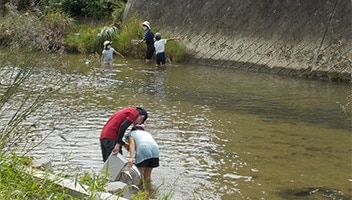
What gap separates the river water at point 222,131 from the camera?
930 cm

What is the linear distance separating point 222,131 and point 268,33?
943 cm

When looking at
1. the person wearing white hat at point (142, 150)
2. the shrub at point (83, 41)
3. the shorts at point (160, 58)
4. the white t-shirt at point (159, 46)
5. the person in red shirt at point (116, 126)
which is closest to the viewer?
the person in red shirt at point (116, 126)

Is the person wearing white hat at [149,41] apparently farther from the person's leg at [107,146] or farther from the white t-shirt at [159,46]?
the person's leg at [107,146]

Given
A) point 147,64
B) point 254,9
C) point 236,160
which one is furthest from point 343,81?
point 236,160

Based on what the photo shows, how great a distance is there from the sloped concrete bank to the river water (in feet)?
3.11

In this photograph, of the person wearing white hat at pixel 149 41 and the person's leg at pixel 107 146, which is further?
the person wearing white hat at pixel 149 41

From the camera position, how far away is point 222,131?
12570 mm

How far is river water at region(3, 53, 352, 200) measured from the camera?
9.30m

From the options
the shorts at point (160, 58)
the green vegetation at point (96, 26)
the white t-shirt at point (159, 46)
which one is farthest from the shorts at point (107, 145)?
the shorts at point (160, 58)

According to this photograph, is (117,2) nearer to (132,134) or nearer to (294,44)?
→ (294,44)

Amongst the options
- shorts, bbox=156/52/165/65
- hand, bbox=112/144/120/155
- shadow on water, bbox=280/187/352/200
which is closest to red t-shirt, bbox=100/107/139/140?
hand, bbox=112/144/120/155

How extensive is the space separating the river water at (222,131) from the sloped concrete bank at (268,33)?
95 cm

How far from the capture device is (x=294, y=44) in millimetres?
20672

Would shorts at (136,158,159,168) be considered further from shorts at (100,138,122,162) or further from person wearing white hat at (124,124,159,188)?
shorts at (100,138,122,162)
